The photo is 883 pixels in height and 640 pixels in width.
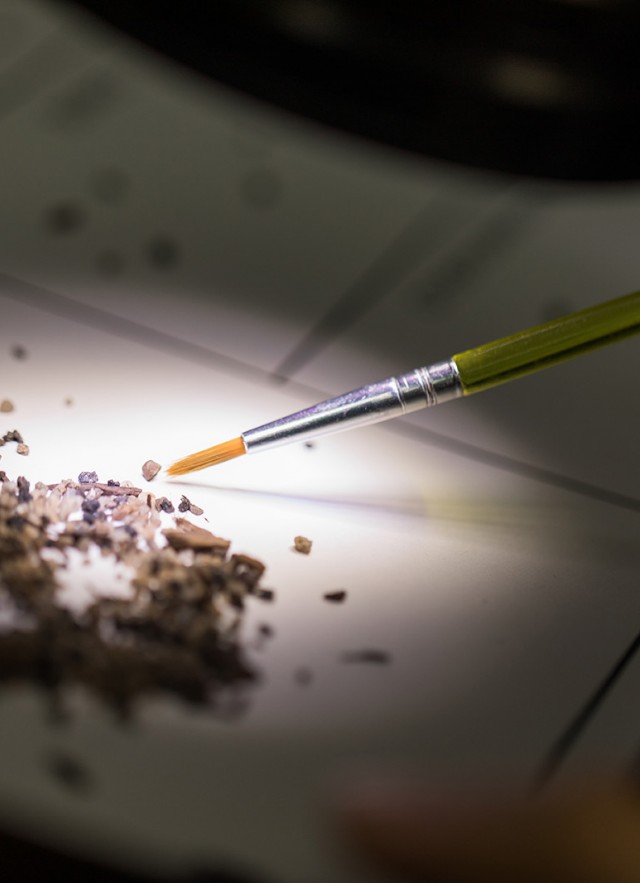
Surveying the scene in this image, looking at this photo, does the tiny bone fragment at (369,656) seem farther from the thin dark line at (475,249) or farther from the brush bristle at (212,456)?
the thin dark line at (475,249)

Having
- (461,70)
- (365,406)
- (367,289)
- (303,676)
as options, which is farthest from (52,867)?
(461,70)

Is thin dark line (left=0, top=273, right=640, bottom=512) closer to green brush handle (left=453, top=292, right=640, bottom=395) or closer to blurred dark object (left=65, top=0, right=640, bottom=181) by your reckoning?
green brush handle (left=453, top=292, right=640, bottom=395)

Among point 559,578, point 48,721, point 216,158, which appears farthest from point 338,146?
point 48,721

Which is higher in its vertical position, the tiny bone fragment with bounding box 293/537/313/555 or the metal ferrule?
the metal ferrule

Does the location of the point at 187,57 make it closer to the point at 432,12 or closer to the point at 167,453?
the point at 432,12

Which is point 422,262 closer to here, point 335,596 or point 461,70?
point 461,70

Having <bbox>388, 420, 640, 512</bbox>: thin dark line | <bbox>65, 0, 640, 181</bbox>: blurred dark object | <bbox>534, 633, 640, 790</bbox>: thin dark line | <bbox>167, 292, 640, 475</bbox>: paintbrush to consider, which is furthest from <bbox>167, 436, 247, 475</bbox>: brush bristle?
Result: <bbox>65, 0, 640, 181</bbox>: blurred dark object
